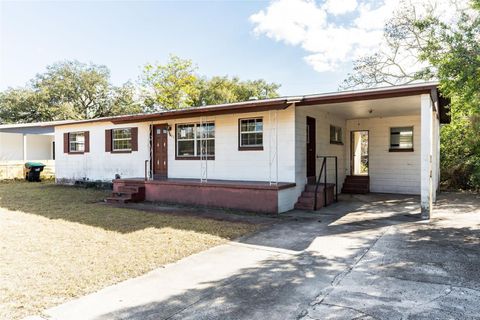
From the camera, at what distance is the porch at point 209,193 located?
862 centimetres

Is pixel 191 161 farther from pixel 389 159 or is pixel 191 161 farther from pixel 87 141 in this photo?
pixel 389 159

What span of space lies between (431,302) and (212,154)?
847 cm

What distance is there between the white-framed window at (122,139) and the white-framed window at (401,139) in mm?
10424

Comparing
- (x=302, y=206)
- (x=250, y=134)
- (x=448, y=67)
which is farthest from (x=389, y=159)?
(x=448, y=67)

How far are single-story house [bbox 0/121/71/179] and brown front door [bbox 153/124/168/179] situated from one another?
37.0ft

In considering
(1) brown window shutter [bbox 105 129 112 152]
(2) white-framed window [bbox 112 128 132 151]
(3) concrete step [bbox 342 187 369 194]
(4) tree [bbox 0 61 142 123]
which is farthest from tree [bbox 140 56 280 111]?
(3) concrete step [bbox 342 187 369 194]

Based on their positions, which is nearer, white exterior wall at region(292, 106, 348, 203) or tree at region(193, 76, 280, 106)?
white exterior wall at region(292, 106, 348, 203)

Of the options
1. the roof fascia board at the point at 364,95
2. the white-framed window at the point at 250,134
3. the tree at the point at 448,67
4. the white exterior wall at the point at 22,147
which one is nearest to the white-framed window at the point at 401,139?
the tree at the point at 448,67

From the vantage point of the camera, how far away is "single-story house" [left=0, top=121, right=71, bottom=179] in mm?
19438

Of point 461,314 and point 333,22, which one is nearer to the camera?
point 461,314

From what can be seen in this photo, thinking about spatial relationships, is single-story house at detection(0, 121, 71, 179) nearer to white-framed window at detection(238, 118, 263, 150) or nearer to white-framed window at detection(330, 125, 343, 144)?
white-framed window at detection(238, 118, 263, 150)

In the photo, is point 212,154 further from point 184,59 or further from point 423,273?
point 184,59

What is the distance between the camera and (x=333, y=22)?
23297mm

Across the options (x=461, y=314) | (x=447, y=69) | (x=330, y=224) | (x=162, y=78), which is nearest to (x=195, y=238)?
(x=330, y=224)
